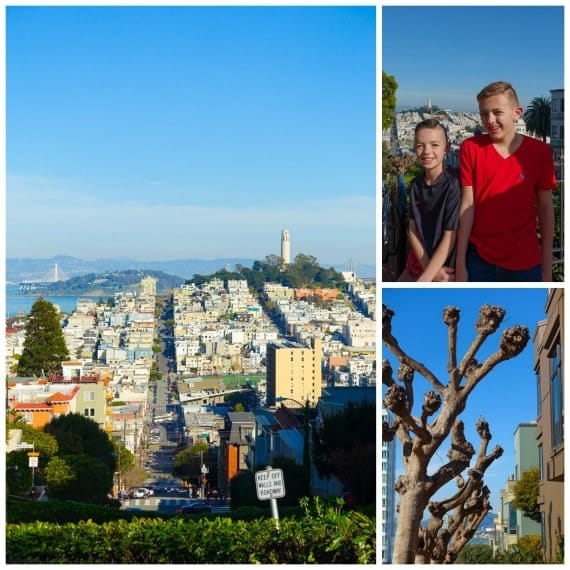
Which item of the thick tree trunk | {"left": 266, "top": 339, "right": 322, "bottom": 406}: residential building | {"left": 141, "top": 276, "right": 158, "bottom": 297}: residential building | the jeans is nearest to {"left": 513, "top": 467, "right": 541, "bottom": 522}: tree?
the thick tree trunk

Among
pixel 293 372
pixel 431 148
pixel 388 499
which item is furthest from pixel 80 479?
pixel 431 148

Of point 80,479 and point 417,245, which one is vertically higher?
point 417,245

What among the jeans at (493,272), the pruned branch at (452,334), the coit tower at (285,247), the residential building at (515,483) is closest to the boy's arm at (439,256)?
the jeans at (493,272)

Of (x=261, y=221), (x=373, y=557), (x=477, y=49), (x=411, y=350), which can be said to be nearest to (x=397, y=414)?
(x=411, y=350)

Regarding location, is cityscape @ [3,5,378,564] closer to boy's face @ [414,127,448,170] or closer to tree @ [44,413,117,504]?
tree @ [44,413,117,504]

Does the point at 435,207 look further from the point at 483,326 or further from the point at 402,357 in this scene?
the point at 402,357

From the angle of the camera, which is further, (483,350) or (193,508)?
(193,508)
